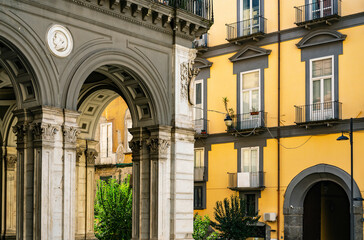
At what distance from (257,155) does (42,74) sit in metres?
18.4

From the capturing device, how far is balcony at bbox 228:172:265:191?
33.6 metres

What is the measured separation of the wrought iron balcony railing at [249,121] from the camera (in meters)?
34.0

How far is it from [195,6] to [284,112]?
39.0 ft

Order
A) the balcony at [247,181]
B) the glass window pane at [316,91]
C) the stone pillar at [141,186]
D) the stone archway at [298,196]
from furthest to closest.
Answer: the balcony at [247,181] < the glass window pane at [316,91] < the stone archway at [298,196] < the stone pillar at [141,186]

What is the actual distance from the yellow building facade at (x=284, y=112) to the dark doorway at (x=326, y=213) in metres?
0.06

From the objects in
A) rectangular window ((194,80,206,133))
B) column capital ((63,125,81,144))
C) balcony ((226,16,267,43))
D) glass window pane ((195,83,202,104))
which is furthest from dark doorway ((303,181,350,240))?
column capital ((63,125,81,144))

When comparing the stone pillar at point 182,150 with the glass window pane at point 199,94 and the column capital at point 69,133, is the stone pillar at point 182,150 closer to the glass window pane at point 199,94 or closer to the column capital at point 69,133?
the column capital at point 69,133

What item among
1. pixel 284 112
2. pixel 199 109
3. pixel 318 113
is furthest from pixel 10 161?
pixel 318 113

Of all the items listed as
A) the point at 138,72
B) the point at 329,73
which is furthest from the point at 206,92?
the point at 138,72

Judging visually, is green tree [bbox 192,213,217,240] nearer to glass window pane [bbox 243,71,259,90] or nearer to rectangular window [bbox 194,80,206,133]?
rectangular window [bbox 194,80,206,133]

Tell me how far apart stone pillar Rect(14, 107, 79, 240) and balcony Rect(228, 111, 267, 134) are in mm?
16821

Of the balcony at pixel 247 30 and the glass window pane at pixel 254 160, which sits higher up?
the balcony at pixel 247 30

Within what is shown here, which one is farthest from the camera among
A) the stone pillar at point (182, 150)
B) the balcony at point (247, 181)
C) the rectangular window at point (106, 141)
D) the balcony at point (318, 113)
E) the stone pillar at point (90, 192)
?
the rectangular window at point (106, 141)

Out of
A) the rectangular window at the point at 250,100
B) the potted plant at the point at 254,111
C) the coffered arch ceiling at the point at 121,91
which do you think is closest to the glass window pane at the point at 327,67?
the rectangular window at the point at 250,100
